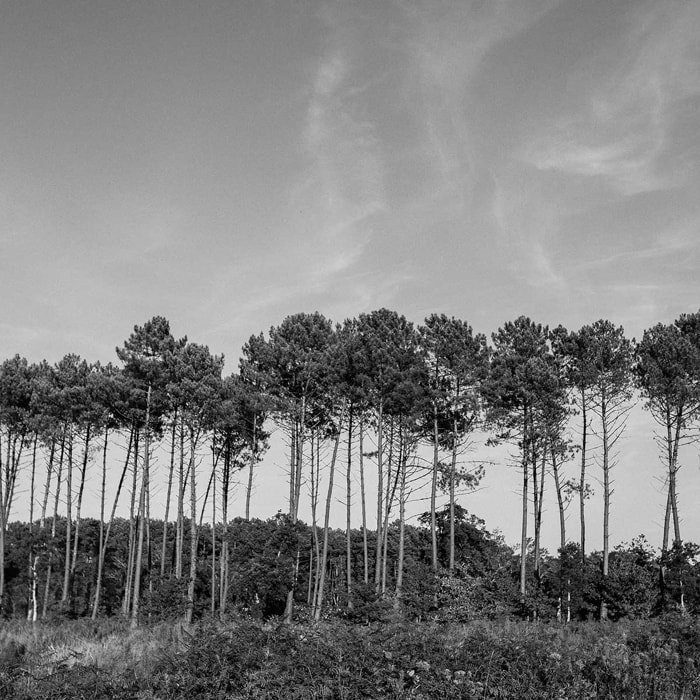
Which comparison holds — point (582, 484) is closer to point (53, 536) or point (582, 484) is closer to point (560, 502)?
point (560, 502)

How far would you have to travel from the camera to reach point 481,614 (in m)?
25.7

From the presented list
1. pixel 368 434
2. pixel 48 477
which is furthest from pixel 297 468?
pixel 48 477

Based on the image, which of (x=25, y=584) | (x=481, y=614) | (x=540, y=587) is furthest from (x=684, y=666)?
(x=25, y=584)

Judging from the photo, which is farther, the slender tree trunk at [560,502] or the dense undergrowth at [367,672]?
the slender tree trunk at [560,502]

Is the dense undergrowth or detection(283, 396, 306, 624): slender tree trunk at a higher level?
detection(283, 396, 306, 624): slender tree trunk

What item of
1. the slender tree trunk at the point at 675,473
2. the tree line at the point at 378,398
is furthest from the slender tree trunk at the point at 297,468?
the slender tree trunk at the point at 675,473

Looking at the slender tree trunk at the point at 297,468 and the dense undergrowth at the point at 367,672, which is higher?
the slender tree trunk at the point at 297,468

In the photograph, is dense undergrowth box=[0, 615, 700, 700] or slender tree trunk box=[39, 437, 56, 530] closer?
dense undergrowth box=[0, 615, 700, 700]

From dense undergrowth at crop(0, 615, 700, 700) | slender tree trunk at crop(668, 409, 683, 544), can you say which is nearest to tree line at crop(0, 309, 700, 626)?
slender tree trunk at crop(668, 409, 683, 544)

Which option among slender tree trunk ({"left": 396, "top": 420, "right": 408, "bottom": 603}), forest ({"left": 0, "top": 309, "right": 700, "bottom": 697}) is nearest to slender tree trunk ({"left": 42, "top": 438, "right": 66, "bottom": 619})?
forest ({"left": 0, "top": 309, "right": 700, "bottom": 697})

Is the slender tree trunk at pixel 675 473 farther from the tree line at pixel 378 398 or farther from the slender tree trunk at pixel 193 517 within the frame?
the slender tree trunk at pixel 193 517

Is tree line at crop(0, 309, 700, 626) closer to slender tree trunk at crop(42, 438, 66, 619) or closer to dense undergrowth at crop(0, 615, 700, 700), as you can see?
slender tree trunk at crop(42, 438, 66, 619)

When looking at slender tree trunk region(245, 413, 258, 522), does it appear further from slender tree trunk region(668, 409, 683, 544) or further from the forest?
slender tree trunk region(668, 409, 683, 544)

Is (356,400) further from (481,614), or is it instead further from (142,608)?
(142,608)
